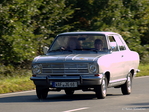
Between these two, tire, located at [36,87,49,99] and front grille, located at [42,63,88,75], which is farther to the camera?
tire, located at [36,87,49,99]

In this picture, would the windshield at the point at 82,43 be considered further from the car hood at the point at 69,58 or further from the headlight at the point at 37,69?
the headlight at the point at 37,69

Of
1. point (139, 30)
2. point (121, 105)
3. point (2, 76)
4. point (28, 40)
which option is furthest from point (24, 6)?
point (139, 30)

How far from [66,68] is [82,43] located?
1.38 meters

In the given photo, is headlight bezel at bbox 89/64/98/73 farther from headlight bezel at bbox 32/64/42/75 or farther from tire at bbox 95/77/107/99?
headlight bezel at bbox 32/64/42/75

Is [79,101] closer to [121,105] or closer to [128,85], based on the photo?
[121,105]

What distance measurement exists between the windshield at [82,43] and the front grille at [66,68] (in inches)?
45.9

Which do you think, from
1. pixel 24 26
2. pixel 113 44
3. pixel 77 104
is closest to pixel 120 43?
pixel 113 44

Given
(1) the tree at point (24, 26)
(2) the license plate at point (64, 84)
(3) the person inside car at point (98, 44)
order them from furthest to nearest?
1. (1) the tree at point (24, 26)
2. (3) the person inside car at point (98, 44)
3. (2) the license plate at point (64, 84)

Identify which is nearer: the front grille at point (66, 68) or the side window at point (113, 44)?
the front grille at point (66, 68)

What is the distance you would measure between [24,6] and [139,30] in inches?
496

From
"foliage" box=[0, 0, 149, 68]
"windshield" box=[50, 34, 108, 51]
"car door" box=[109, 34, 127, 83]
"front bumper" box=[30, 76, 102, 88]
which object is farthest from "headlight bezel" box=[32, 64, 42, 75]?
"foliage" box=[0, 0, 149, 68]

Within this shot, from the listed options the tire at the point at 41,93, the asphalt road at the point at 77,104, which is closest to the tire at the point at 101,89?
the asphalt road at the point at 77,104

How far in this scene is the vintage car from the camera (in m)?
11.6

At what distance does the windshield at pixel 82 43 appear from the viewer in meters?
12.8
